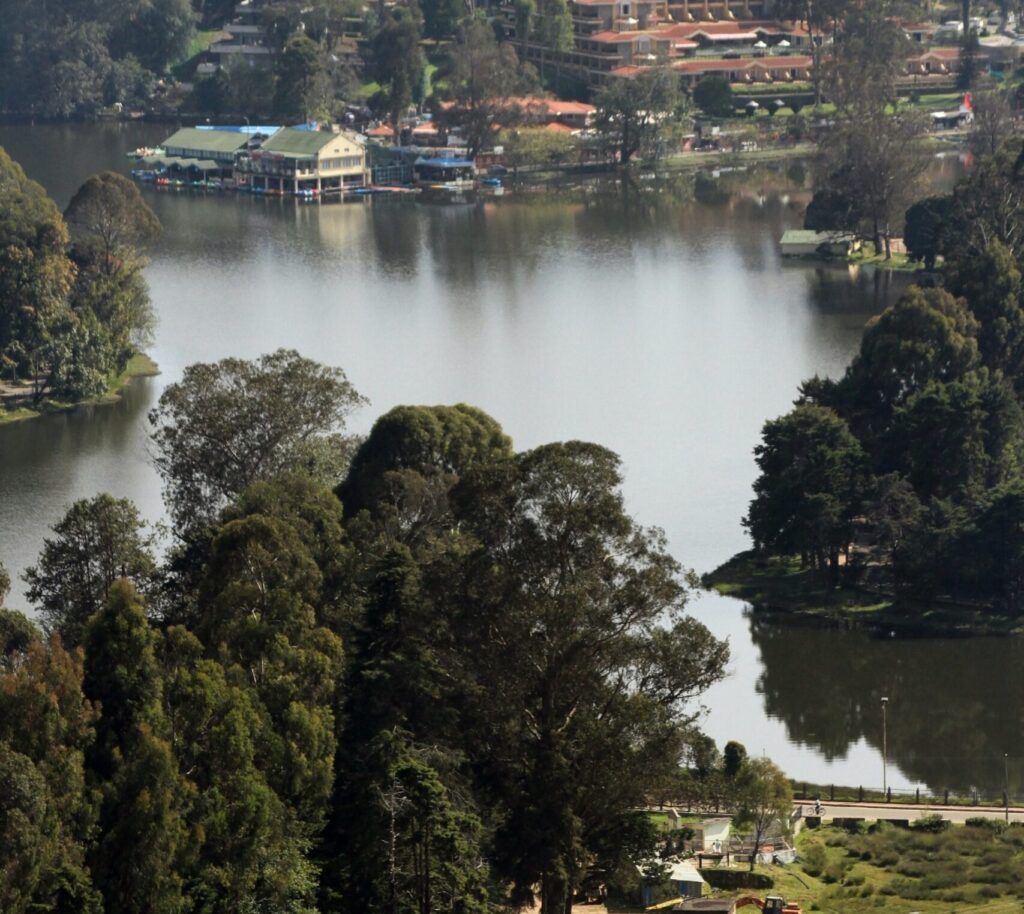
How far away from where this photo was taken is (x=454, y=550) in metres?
40.0

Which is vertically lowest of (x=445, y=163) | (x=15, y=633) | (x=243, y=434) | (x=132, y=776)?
(x=445, y=163)

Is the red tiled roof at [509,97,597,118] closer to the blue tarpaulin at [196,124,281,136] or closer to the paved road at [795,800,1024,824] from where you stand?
the blue tarpaulin at [196,124,281,136]

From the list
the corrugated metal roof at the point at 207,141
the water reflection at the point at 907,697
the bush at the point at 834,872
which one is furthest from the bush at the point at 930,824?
the corrugated metal roof at the point at 207,141

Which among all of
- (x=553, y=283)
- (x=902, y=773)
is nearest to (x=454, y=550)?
(x=902, y=773)

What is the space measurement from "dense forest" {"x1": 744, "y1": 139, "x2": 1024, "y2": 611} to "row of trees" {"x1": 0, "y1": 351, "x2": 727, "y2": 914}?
11.9 meters

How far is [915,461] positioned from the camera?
57719 millimetres

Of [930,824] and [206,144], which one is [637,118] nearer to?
[206,144]

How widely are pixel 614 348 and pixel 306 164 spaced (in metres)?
33.6

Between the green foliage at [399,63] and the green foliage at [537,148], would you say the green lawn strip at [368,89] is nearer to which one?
the green foliage at [399,63]

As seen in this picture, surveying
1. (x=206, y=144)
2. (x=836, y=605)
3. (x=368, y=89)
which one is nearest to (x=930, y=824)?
(x=836, y=605)

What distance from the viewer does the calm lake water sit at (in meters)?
50.9

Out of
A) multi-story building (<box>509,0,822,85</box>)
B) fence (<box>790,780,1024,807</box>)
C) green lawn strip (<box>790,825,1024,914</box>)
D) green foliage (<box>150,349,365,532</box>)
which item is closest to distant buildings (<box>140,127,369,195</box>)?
multi-story building (<box>509,0,822,85</box>)

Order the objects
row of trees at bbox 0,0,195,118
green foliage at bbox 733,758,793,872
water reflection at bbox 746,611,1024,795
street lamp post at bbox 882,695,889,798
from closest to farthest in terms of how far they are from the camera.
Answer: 1. green foliage at bbox 733,758,793,872
2. street lamp post at bbox 882,695,889,798
3. water reflection at bbox 746,611,1024,795
4. row of trees at bbox 0,0,195,118

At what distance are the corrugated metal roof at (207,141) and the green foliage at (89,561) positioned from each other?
66.1 meters
